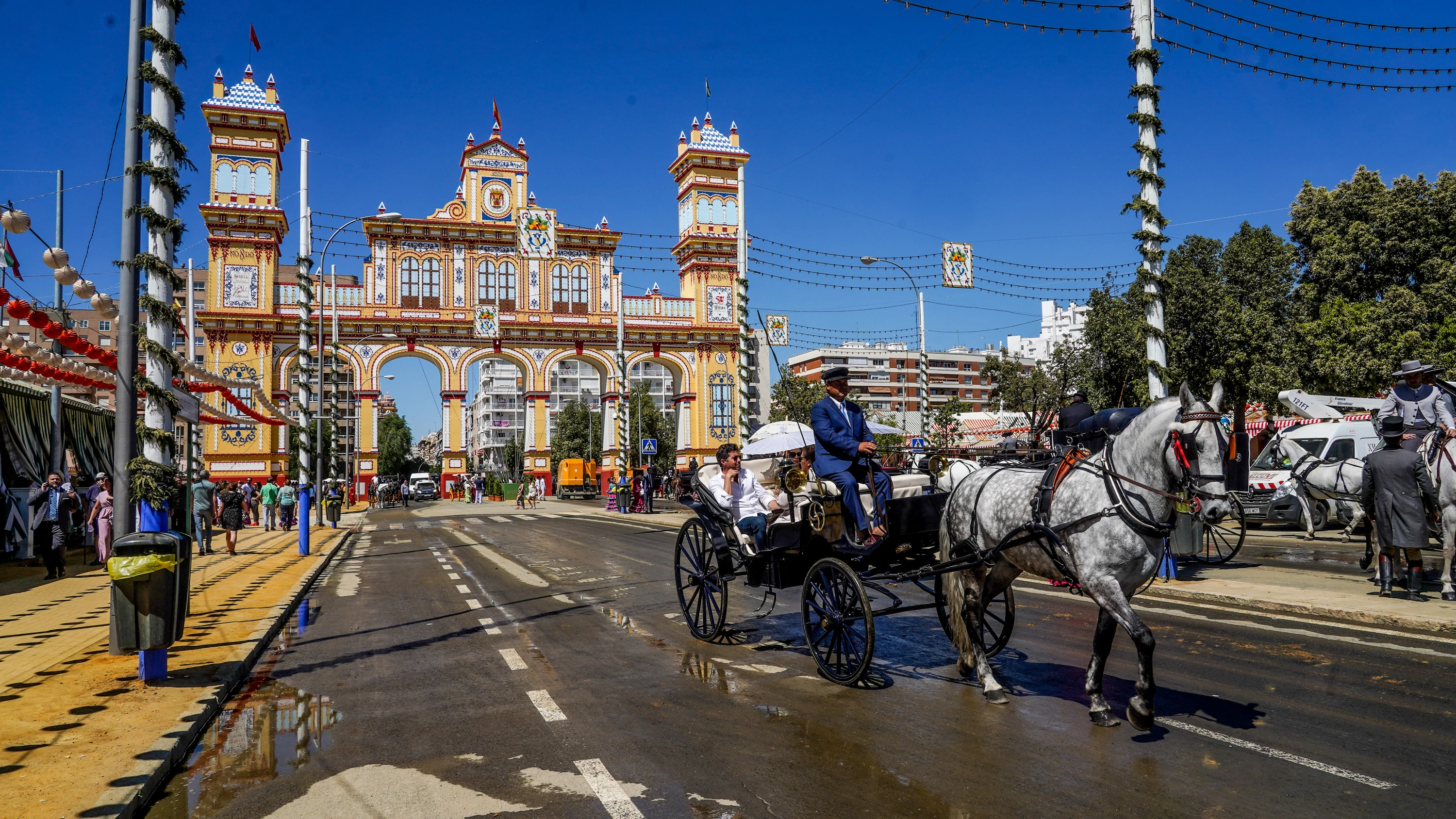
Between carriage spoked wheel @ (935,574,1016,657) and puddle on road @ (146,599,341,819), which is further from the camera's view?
carriage spoked wheel @ (935,574,1016,657)

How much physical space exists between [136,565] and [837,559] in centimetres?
533

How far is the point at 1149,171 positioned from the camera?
44.8 feet

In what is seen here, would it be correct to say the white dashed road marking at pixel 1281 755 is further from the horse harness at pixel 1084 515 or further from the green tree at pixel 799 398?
the green tree at pixel 799 398

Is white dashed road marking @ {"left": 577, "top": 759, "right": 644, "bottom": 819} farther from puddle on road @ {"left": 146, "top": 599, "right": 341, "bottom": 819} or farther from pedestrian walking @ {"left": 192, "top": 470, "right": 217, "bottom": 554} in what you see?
pedestrian walking @ {"left": 192, "top": 470, "right": 217, "bottom": 554}

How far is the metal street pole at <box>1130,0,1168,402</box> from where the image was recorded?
13.5 m

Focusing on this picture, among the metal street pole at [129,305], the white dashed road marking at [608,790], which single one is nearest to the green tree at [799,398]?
the metal street pole at [129,305]

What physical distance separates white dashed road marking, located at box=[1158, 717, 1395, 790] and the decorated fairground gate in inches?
1648

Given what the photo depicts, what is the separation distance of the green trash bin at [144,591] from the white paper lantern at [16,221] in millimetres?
4010

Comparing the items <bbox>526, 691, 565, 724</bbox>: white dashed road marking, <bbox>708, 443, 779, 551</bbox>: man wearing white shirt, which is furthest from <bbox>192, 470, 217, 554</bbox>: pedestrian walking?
<bbox>526, 691, 565, 724</bbox>: white dashed road marking

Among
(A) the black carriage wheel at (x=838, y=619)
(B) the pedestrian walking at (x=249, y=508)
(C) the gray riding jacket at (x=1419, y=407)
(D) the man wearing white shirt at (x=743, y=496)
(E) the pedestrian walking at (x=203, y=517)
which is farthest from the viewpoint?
(B) the pedestrian walking at (x=249, y=508)

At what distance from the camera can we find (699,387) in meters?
54.6

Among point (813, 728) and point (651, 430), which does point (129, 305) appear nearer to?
point (813, 728)

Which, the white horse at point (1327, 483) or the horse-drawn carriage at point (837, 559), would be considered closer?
the horse-drawn carriage at point (837, 559)

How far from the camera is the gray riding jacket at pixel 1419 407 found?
420 inches
